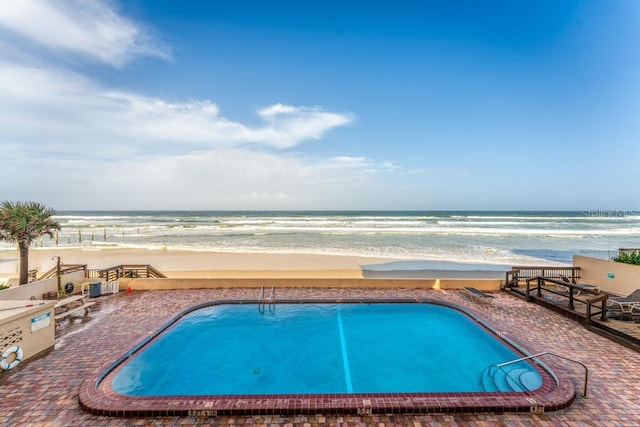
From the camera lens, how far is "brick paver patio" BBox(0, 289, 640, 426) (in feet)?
11.3

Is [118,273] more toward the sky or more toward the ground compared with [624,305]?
more toward the ground

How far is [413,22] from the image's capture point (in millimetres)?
12734

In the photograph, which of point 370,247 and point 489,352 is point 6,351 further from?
point 370,247

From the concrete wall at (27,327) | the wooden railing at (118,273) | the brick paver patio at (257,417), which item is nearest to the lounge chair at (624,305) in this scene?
the brick paver patio at (257,417)

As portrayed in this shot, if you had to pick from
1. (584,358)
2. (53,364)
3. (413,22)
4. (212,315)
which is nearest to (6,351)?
(53,364)

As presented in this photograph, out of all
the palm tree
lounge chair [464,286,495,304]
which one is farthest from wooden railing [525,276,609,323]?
the palm tree

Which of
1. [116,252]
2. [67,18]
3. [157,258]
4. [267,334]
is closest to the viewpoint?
[267,334]

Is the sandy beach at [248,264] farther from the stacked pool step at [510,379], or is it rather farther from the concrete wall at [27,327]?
the stacked pool step at [510,379]

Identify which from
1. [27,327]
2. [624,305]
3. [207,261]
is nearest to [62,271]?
[27,327]

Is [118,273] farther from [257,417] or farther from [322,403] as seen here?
[322,403]

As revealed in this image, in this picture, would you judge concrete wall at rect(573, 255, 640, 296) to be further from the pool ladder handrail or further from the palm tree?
the palm tree

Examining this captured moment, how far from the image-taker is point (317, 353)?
6.33 metres

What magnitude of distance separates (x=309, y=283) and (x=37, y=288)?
7225mm

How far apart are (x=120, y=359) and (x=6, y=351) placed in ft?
5.04
